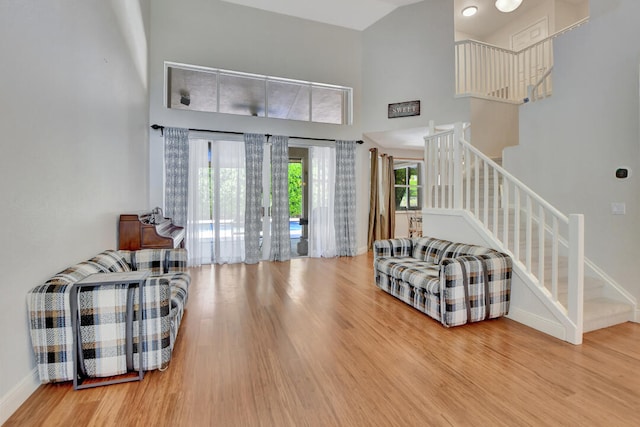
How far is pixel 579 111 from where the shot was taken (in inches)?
135

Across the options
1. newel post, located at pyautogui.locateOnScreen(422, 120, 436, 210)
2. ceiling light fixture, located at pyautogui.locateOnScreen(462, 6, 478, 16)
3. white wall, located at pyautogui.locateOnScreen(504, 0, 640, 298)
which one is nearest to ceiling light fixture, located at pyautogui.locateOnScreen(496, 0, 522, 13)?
ceiling light fixture, located at pyautogui.locateOnScreen(462, 6, 478, 16)

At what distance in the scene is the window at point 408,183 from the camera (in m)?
8.01

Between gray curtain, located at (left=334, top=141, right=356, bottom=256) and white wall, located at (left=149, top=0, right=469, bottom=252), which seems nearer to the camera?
white wall, located at (left=149, top=0, right=469, bottom=252)

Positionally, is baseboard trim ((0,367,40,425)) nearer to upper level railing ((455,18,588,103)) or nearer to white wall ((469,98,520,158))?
white wall ((469,98,520,158))

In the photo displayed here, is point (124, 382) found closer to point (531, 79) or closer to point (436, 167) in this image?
point (436, 167)

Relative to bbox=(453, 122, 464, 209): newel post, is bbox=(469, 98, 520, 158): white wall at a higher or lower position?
higher

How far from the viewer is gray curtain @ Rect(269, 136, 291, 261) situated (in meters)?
5.73

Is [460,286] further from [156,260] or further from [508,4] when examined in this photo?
[508,4]

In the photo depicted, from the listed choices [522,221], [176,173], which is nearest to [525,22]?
[522,221]

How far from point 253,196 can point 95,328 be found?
12.6ft

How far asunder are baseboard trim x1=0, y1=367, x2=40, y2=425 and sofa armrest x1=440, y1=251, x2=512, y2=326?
302 centimetres

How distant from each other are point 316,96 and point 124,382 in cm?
577

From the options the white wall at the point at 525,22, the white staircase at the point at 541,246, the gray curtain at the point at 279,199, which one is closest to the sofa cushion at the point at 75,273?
the gray curtain at the point at 279,199

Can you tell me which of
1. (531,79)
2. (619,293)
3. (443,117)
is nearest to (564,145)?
(619,293)
